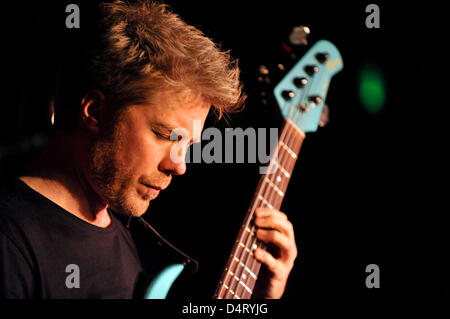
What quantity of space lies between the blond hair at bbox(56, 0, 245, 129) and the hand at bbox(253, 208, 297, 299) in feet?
1.17

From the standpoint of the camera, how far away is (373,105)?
1.70 m

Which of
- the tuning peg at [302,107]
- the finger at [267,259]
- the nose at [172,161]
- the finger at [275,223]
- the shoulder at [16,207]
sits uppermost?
the tuning peg at [302,107]

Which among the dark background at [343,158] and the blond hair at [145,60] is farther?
the dark background at [343,158]

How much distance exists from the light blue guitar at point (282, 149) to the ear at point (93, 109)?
435mm

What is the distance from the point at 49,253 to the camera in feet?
2.89

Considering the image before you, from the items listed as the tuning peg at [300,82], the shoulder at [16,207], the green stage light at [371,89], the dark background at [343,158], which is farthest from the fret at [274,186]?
the green stage light at [371,89]

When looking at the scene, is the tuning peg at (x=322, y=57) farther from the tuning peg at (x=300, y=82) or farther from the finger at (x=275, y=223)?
the finger at (x=275, y=223)

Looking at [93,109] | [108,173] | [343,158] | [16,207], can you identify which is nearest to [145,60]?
[93,109]

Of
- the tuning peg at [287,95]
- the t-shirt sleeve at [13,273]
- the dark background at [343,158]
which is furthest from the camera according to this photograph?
the dark background at [343,158]

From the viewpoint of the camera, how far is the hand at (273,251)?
3.64 feet

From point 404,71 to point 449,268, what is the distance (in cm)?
86
